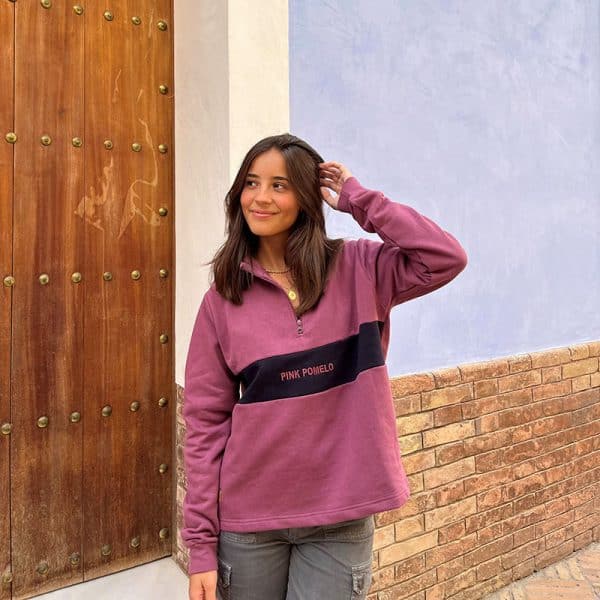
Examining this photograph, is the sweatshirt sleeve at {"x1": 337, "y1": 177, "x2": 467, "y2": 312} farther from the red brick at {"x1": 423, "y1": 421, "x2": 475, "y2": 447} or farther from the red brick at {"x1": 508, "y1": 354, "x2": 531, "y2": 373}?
the red brick at {"x1": 508, "y1": 354, "x2": 531, "y2": 373}

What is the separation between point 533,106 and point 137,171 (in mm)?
2350

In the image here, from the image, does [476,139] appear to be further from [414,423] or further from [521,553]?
[521,553]

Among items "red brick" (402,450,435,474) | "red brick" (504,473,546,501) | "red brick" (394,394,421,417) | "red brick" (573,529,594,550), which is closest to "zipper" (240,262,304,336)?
"red brick" (394,394,421,417)

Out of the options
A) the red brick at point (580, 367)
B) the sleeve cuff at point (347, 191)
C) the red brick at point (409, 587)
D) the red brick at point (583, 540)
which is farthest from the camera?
the red brick at point (583, 540)

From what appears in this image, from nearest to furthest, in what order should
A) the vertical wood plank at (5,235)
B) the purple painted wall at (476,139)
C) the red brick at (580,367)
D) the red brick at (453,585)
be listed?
1. the vertical wood plank at (5,235)
2. the purple painted wall at (476,139)
3. the red brick at (453,585)
4. the red brick at (580,367)

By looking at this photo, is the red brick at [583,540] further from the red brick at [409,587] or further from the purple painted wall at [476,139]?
the red brick at [409,587]

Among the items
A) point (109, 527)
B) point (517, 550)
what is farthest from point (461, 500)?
point (109, 527)

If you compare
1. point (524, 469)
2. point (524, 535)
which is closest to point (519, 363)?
point (524, 469)

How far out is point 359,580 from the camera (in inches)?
62.2

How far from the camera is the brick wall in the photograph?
9.35 ft

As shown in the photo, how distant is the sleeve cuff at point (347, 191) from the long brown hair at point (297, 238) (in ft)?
0.21

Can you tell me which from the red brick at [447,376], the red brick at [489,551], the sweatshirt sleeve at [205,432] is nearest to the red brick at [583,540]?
the red brick at [489,551]

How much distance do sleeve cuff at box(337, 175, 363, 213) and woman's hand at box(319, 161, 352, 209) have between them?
0.06 feet

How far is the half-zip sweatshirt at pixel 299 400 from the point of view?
1.56 m
